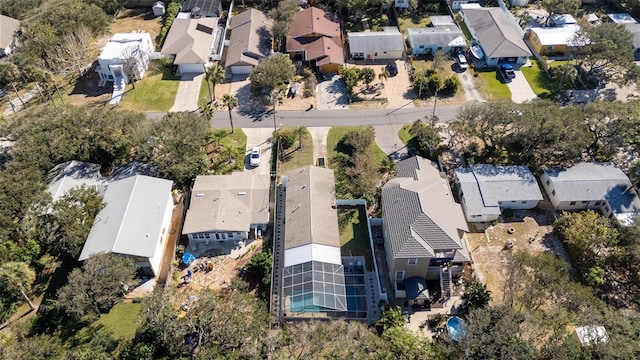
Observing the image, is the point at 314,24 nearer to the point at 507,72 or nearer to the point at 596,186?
the point at 507,72

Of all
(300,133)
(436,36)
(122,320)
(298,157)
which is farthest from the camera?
(436,36)

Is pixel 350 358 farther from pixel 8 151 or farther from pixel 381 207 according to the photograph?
pixel 8 151

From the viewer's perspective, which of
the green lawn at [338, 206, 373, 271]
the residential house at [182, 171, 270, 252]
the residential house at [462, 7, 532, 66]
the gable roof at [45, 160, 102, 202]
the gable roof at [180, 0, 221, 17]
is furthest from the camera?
the gable roof at [180, 0, 221, 17]

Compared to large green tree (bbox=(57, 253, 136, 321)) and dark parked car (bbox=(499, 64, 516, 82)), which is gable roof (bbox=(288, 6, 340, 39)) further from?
large green tree (bbox=(57, 253, 136, 321))

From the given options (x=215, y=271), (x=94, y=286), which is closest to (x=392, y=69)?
(x=215, y=271)

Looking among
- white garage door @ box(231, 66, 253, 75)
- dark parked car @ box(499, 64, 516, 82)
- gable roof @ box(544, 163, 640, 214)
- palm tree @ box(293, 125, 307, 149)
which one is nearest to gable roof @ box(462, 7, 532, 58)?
dark parked car @ box(499, 64, 516, 82)

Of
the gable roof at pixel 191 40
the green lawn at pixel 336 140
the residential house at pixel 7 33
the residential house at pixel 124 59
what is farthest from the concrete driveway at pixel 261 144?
the residential house at pixel 7 33
